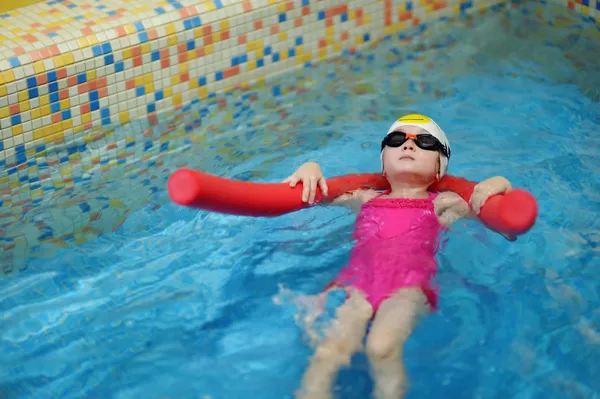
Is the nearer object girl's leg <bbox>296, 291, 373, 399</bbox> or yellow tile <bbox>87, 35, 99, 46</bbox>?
girl's leg <bbox>296, 291, 373, 399</bbox>

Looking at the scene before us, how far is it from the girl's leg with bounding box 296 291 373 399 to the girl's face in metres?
0.55

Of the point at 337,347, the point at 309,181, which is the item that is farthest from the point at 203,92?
the point at 337,347

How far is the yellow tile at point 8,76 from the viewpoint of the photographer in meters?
4.31

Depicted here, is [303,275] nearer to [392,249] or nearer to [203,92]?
[392,249]

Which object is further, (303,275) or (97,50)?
(97,50)

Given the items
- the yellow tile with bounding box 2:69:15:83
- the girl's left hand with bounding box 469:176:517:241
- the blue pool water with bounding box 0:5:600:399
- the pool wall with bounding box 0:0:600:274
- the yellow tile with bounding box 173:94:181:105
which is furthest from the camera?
the yellow tile with bounding box 173:94:181:105

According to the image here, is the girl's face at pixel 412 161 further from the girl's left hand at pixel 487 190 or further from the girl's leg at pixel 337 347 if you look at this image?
the girl's leg at pixel 337 347

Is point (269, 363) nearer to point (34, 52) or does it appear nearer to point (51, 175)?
point (51, 175)

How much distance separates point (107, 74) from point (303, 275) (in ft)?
5.90

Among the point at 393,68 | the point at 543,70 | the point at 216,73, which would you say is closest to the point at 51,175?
the point at 216,73

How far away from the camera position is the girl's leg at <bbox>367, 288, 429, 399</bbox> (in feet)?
9.50

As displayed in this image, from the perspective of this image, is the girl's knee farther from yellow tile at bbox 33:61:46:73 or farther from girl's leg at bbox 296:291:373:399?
yellow tile at bbox 33:61:46:73

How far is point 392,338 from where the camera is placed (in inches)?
117

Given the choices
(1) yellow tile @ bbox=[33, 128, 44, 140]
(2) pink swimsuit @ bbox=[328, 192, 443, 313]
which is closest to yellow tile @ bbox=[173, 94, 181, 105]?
(1) yellow tile @ bbox=[33, 128, 44, 140]
